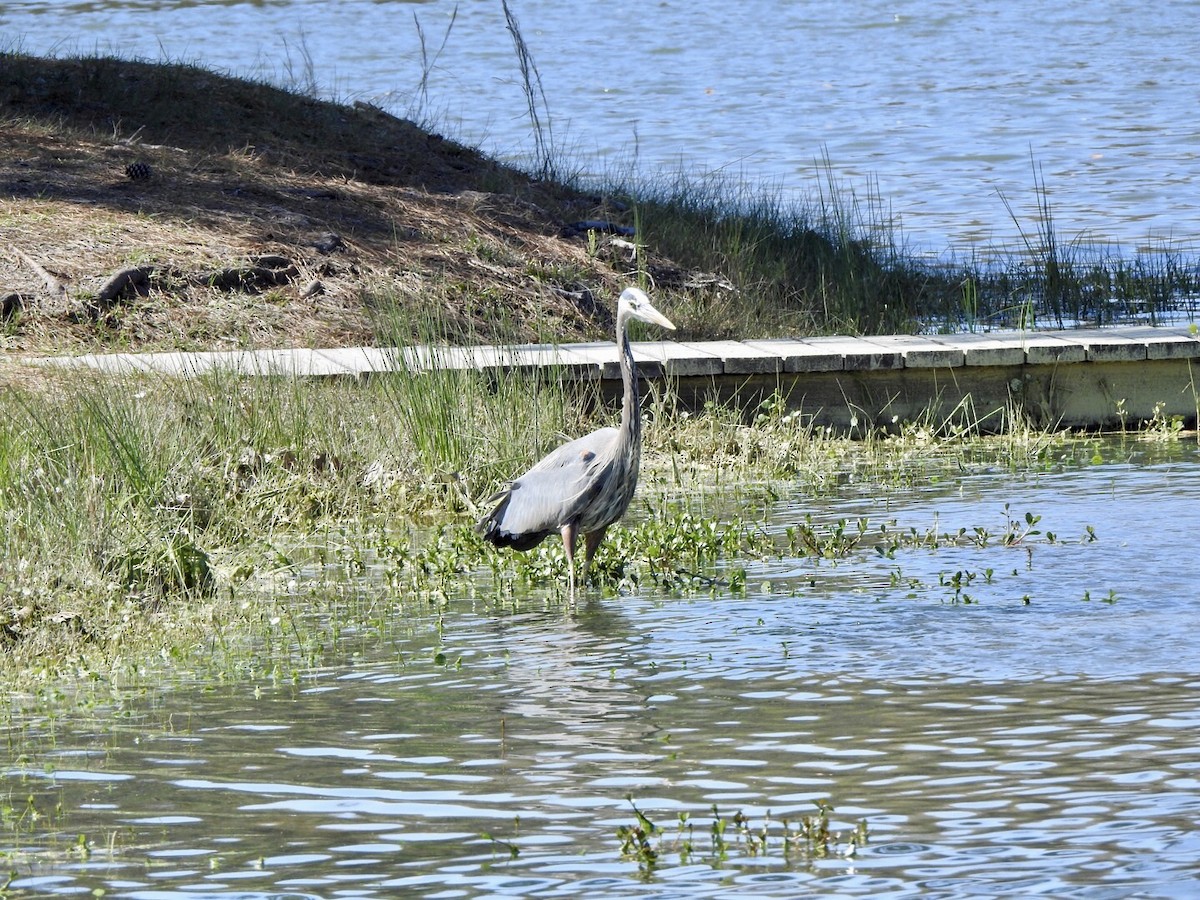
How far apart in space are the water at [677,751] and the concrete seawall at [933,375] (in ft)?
11.4

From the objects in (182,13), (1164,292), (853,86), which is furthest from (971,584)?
(182,13)

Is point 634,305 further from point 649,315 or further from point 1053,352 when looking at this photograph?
point 1053,352

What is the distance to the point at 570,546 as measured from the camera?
789 cm

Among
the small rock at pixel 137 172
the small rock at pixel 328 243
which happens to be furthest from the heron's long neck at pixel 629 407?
the small rock at pixel 137 172

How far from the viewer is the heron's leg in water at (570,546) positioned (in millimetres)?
7859

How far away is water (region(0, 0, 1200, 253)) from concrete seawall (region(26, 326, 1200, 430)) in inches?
298

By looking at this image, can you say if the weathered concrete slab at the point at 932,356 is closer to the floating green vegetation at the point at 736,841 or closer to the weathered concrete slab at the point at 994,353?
the weathered concrete slab at the point at 994,353

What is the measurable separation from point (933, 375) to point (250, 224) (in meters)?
5.78

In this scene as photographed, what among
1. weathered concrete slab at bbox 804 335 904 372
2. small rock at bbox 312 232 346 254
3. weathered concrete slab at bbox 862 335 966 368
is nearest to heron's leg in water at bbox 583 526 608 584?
weathered concrete slab at bbox 804 335 904 372

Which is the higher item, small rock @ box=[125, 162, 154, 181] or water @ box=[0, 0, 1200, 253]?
water @ box=[0, 0, 1200, 253]

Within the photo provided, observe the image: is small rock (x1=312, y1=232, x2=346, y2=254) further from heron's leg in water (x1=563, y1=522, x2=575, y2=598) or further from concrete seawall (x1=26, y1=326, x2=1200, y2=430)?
heron's leg in water (x1=563, y1=522, x2=575, y2=598)

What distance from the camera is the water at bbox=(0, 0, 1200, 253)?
23.0m

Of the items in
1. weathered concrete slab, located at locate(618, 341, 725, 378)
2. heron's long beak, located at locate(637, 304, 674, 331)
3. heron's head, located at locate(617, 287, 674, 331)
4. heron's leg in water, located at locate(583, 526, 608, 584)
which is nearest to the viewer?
heron's long beak, located at locate(637, 304, 674, 331)

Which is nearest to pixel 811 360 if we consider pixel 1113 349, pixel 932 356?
pixel 932 356
